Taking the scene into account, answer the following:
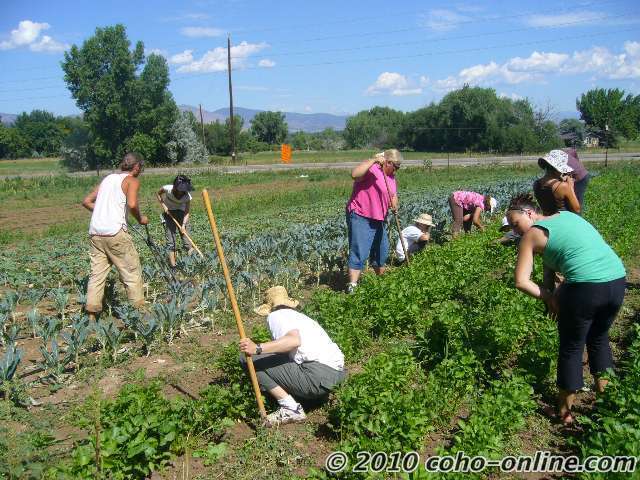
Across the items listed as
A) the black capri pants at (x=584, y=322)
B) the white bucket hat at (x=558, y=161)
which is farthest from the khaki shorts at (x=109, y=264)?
the black capri pants at (x=584, y=322)

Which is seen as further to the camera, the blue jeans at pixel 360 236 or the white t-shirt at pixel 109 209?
Answer: the blue jeans at pixel 360 236

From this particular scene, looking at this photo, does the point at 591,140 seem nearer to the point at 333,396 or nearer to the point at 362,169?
the point at 362,169

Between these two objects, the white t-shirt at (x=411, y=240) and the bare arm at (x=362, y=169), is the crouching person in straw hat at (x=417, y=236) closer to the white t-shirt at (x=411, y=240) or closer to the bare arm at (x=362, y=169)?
the white t-shirt at (x=411, y=240)

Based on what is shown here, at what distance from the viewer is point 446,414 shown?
436 cm

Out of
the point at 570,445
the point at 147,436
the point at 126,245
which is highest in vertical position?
the point at 126,245

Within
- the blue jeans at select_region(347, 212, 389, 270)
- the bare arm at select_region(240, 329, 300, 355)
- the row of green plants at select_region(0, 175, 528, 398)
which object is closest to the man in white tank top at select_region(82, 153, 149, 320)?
the row of green plants at select_region(0, 175, 528, 398)

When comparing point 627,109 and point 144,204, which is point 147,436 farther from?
point 627,109

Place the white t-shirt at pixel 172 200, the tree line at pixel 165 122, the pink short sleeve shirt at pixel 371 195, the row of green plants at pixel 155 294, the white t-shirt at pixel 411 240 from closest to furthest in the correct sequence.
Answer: the row of green plants at pixel 155 294, the pink short sleeve shirt at pixel 371 195, the white t-shirt at pixel 172 200, the white t-shirt at pixel 411 240, the tree line at pixel 165 122

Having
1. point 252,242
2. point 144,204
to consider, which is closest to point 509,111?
point 144,204

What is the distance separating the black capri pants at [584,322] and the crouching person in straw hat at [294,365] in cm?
165

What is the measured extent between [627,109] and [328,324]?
265 ft

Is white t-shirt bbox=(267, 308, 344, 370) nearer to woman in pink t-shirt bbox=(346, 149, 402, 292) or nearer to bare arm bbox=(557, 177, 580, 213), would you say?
bare arm bbox=(557, 177, 580, 213)

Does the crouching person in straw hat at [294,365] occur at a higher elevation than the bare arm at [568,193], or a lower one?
lower

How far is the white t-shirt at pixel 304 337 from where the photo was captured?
4.26 metres
